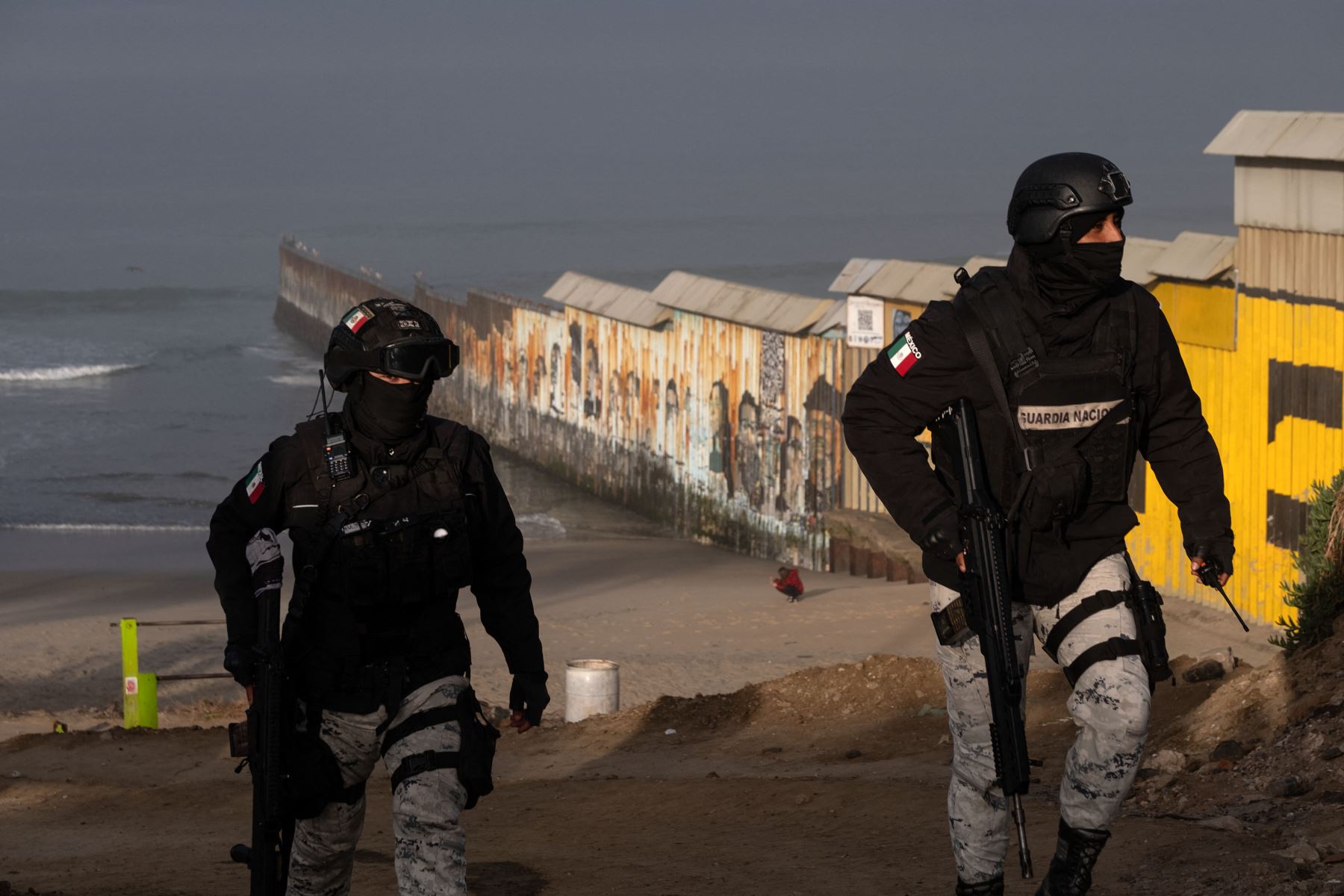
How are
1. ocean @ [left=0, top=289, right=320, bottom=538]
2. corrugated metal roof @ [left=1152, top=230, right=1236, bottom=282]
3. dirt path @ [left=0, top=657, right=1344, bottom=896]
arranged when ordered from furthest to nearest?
ocean @ [left=0, top=289, right=320, bottom=538] < corrugated metal roof @ [left=1152, top=230, right=1236, bottom=282] < dirt path @ [left=0, top=657, right=1344, bottom=896]

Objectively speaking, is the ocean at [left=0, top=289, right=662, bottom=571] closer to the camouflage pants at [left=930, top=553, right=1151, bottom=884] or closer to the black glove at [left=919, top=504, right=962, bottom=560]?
the camouflage pants at [left=930, top=553, right=1151, bottom=884]

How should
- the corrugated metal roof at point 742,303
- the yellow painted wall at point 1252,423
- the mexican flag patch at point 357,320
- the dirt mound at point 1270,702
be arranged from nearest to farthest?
the mexican flag patch at point 357,320
the dirt mound at point 1270,702
the yellow painted wall at point 1252,423
the corrugated metal roof at point 742,303

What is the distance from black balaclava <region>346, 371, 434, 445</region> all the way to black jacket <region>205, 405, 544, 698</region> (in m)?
0.03

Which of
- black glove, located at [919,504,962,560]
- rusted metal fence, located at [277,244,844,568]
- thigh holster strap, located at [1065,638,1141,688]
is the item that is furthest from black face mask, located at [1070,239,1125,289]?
rusted metal fence, located at [277,244,844,568]

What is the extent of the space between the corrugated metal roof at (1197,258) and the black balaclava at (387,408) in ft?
31.4

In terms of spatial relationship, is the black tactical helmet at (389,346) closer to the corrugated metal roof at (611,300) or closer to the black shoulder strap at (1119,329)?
the black shoulder strap at (1119,329)

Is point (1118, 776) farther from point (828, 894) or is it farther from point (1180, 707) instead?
point (1180, 707)

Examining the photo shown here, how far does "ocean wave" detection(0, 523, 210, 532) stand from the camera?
26.4m

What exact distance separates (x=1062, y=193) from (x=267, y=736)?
2562mm

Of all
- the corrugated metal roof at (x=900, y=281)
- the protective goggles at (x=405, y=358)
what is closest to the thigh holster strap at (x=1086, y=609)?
the protective goggles at (x=405, y=358)

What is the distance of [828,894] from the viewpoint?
19.6 feet

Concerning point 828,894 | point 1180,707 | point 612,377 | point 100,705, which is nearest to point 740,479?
point 612,377

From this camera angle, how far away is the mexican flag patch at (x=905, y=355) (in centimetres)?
483

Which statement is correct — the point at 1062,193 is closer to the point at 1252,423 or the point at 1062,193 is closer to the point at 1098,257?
the point at 1098,257
